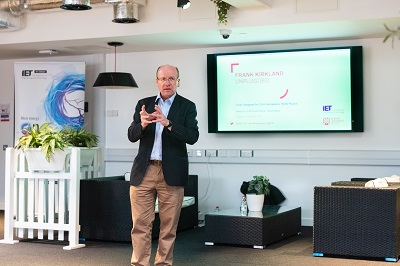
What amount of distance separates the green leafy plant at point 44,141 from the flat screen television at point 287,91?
2553 millimetres

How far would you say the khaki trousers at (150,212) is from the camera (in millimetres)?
4414

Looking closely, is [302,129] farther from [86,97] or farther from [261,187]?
[86,97]

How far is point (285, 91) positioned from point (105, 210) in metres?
2.91

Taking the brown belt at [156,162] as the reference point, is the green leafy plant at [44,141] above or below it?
above

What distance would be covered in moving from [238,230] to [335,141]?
7.43 feet

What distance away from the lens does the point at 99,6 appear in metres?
7.88

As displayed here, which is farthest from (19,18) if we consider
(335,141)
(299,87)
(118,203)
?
(335,141)

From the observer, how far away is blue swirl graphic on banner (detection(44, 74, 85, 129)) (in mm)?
9278

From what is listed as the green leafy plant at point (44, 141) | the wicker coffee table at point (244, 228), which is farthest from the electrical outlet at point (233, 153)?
the green leafy plant at point (44, 141)

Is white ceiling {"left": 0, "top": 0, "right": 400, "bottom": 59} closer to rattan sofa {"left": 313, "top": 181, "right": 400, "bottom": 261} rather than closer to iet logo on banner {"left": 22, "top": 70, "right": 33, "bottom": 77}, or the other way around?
iet logo on banner {"left": 22, "top": 70, "right": 33, "bottom": 77}

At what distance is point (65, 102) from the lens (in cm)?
932

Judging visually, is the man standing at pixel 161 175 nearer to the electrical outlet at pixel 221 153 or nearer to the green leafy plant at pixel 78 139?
the green leafy plant at pixel 78 139

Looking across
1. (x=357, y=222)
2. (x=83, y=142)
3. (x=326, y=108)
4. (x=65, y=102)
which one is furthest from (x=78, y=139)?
(x=357, y=222)

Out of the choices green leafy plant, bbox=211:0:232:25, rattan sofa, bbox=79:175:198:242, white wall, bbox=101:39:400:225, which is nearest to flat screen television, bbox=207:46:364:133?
white wall, bbox=101:39:400:225
